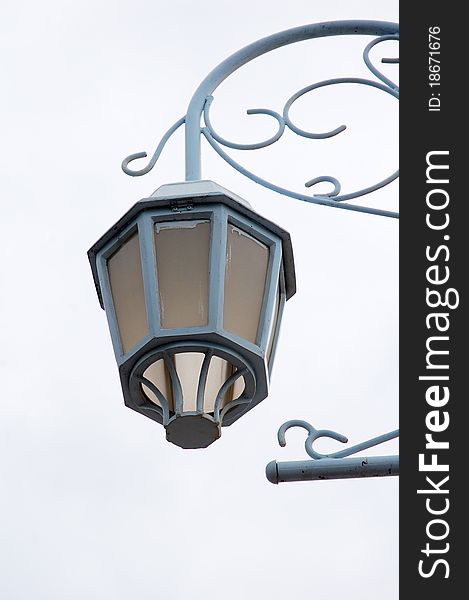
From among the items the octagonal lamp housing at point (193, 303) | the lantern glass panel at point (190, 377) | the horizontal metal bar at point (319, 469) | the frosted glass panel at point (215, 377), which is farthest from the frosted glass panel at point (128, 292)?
the horizontal metal bar at point (319, 469)

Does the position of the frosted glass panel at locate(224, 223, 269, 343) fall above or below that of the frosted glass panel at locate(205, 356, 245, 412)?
above

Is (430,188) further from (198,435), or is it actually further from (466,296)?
(198,435)

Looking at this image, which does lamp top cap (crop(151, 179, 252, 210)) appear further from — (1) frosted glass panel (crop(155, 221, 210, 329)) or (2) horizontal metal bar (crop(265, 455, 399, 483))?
(2) horizontal metal bar (crop(265, 455, 399, 483))

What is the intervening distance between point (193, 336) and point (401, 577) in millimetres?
971

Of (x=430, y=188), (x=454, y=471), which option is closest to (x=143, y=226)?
(x=430, y=188)

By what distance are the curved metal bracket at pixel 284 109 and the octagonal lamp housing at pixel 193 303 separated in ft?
1.78

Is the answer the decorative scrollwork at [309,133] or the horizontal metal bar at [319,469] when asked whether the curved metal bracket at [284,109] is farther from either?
the horizontal metal bar at [319,469]

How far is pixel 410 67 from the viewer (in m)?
5.66

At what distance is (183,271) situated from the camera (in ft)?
16.5

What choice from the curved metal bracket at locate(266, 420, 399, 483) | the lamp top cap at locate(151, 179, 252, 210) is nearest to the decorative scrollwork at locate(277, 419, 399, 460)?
the curved metal bracket at locate(266, 420, 399, 483)

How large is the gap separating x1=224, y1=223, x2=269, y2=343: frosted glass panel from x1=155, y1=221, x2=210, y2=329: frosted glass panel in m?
0.08

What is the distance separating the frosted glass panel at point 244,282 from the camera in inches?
196

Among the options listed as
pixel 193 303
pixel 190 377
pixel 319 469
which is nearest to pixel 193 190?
pixel 193 303

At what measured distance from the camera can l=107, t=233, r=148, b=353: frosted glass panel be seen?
5012 mm
